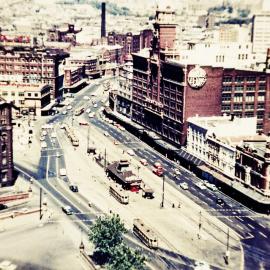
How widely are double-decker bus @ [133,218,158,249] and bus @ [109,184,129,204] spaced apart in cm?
1646

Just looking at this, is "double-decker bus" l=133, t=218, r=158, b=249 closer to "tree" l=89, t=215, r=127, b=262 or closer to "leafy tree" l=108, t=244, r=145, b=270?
"tree" l=89, t=215, r=127, b=262

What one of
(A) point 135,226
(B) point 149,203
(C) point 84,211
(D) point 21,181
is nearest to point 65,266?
(A) point 135,226

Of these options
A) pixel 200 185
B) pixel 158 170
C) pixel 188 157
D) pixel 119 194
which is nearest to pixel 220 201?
pixel 200 185

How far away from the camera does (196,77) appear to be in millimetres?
197625

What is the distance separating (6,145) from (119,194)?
32450mm

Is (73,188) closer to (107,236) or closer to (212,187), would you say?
(212,187)

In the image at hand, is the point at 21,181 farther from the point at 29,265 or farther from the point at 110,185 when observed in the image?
the point at 29,265

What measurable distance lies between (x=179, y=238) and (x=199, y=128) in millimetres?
60799

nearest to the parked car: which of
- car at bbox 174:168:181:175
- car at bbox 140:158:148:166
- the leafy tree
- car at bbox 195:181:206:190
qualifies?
car at bbox 195:181:206:190

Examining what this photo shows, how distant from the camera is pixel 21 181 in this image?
170 meters

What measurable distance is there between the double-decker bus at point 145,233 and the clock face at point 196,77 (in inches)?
2804

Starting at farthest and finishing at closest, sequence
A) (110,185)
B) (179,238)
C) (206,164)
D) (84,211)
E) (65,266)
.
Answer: (206,164), (110,185), (84,211), (179,238), (65,266)

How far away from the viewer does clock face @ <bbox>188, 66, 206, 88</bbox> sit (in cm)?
19662

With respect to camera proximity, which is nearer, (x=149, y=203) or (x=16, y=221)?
(x=16, y=221)
